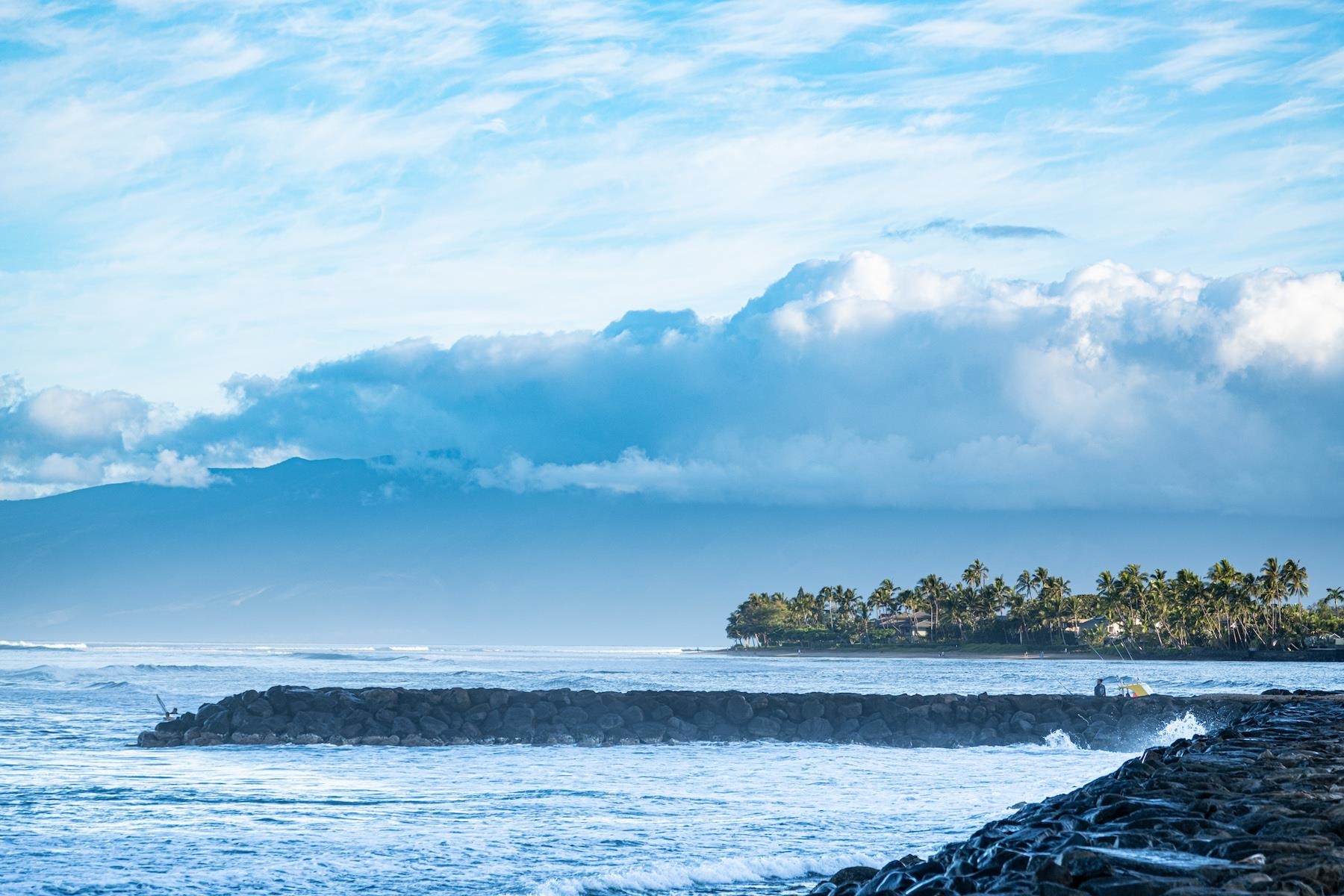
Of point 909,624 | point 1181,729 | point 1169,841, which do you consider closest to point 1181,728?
point 1181,729

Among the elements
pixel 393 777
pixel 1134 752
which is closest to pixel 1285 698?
pixel 1134 752

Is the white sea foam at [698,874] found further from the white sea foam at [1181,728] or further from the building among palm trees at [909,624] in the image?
the building among palm trees at [909,624]

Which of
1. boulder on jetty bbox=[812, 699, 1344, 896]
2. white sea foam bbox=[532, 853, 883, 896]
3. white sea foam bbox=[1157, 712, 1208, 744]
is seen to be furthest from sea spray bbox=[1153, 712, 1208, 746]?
white sea foam bbox=[532, 853, 883, 896]

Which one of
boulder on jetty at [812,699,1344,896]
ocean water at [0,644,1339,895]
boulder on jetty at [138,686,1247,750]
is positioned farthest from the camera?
boulder on jetty at [138,686,1247,750]

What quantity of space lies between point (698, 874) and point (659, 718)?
20408 mm

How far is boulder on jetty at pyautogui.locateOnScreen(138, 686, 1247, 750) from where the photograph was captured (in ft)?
102

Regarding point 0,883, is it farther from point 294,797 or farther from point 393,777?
point 393,777

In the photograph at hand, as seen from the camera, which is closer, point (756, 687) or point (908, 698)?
point (908, 698)

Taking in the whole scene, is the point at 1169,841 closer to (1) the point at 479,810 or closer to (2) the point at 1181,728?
(1) the point at 479,810

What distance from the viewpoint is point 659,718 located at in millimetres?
33438

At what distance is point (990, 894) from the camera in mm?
7152

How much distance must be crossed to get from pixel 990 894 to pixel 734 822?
34.1 feet

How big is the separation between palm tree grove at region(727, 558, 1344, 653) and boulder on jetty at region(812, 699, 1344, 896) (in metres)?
101

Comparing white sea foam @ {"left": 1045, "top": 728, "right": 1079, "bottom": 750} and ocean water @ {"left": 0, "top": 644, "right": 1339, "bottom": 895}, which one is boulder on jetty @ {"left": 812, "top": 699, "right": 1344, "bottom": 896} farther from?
white sea foam @ {"left": 1045, "top": 728, "right": 1079, "bottom": 750}
